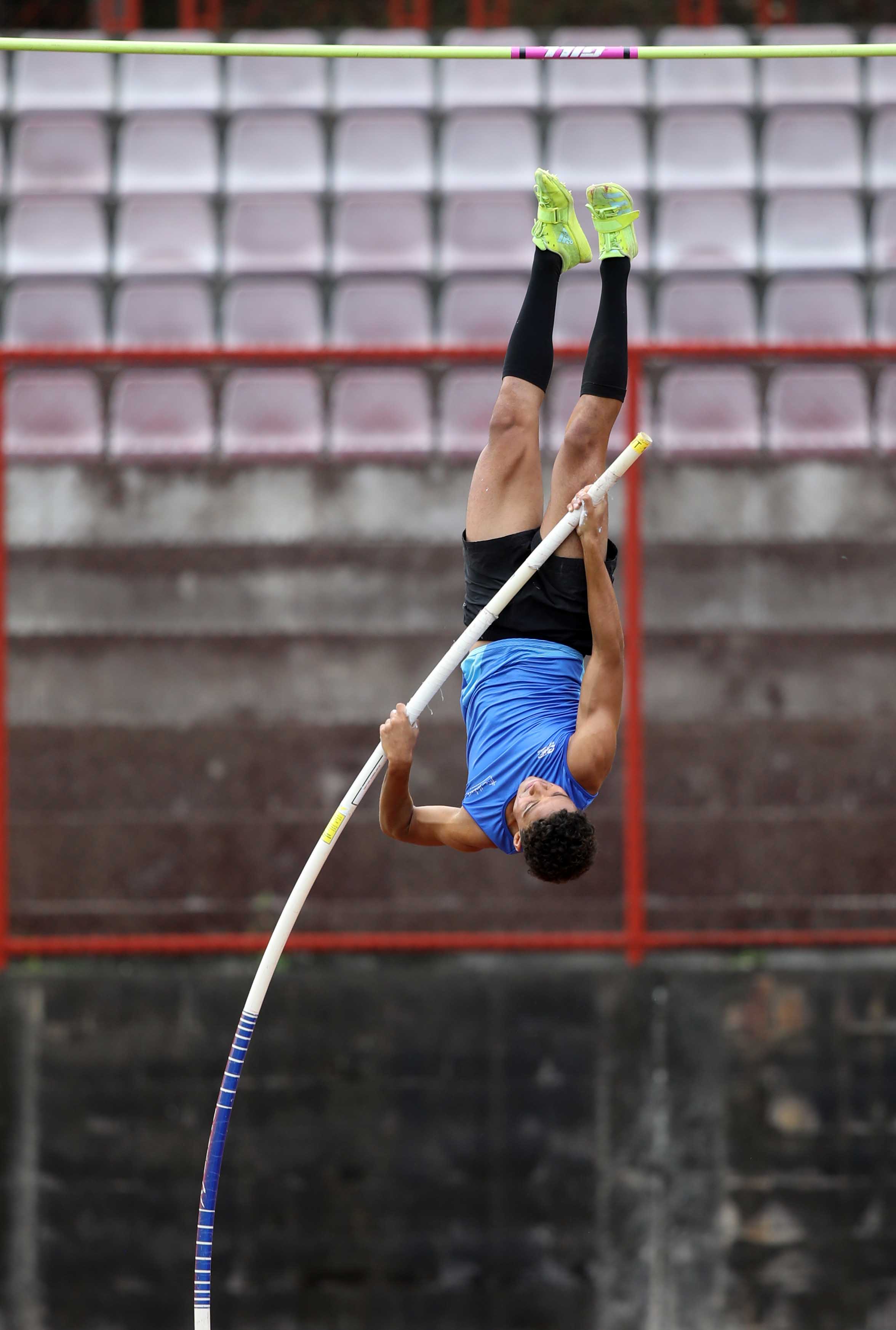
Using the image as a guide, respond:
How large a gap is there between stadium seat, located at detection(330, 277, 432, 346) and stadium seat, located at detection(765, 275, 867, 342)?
7.20ft

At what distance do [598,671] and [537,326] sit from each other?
123 cm

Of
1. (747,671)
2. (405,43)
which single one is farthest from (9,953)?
(405,43)

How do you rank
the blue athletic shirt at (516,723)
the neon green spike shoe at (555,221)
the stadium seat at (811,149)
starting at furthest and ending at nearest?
the stadium seat at (811,149)
the neon green spike shoe at (555,221)
the blue athletic shirt at (516,723)

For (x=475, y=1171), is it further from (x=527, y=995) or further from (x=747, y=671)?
(x=747, y=671)

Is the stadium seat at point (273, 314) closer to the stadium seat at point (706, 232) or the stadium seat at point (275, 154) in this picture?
the stadium seat at point (275, 154)

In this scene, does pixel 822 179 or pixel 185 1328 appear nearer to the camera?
pixel 185 1328

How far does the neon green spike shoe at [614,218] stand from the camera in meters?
5.09

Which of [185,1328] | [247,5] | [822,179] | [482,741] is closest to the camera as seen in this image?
[482,741]

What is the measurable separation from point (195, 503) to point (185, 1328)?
3.93m

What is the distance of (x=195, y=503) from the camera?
7.45 meters

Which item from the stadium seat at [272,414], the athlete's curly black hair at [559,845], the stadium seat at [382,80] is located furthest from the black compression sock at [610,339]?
the stadium seat at [382,80]

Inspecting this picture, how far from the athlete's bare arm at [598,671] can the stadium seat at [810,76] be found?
7.12m

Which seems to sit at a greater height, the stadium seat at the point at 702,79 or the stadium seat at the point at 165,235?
the stadium seat at the point at 702,79

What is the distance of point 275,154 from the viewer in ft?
34.1
